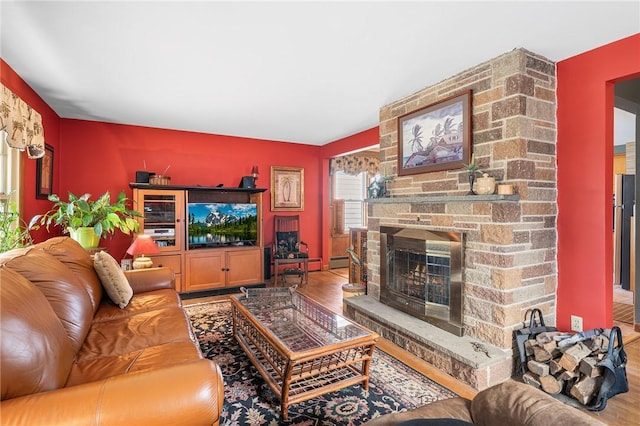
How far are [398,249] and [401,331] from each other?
84cm

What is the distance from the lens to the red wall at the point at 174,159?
4.32 meters

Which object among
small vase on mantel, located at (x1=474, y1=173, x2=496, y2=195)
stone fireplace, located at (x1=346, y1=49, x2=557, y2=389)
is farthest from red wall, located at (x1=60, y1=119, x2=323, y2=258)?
small vase on mantel, located at (x1=474, y1=173, x2=496, y2=195)

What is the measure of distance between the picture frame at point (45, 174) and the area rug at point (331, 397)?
2.69m

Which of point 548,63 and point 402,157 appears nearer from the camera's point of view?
point 548,63

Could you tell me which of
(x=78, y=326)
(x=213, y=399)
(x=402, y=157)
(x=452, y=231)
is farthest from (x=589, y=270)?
(x=78, y=326)

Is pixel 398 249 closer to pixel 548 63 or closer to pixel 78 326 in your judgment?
pixel 548 63

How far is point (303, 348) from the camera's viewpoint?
192 centimetres

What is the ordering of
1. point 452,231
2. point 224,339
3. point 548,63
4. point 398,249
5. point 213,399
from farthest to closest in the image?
1. point 398,249
2. point 224,339
3. point 452,231
4. point 548,63
5. point 213,399

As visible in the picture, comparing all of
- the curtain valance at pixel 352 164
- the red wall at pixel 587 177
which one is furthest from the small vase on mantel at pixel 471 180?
the curtain valance at pixel 352 164

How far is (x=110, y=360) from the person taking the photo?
1.63 m

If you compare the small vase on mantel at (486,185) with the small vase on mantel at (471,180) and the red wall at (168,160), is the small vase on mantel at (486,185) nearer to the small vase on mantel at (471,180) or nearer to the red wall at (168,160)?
the small vase on mantel at (471,180)

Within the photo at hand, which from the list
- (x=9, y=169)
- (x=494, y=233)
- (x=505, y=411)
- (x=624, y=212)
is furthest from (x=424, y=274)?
(x=624, y=212)

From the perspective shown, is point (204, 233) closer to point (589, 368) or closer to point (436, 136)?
point (436, 136)

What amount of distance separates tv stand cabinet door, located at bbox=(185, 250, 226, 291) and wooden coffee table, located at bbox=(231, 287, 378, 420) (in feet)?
6.11
